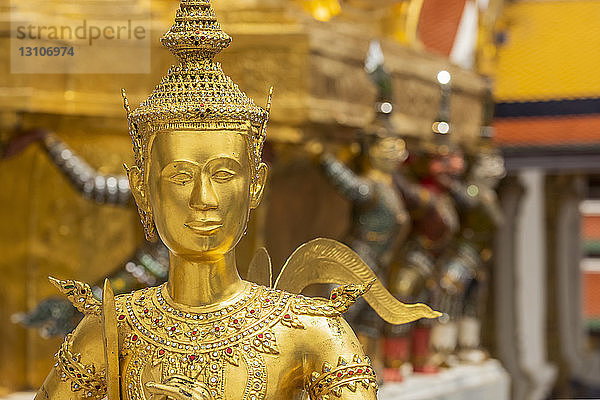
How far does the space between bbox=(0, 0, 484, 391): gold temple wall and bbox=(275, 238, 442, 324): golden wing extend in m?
1.94

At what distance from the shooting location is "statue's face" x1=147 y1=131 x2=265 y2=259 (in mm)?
2285

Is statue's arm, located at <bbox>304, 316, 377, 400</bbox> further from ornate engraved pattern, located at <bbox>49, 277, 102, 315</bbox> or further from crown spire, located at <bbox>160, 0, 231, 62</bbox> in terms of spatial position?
crown spire, located at <bbox>160, 0, 231, 62</bbox>

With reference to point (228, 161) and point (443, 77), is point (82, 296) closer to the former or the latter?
point (228, 161)

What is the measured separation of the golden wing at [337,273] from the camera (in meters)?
2.56

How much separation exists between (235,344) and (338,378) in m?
0.19

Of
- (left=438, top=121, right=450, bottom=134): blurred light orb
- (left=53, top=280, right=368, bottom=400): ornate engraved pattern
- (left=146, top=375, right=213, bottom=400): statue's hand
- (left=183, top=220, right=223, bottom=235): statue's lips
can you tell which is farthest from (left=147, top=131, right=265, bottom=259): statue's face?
(left=438, top=121, right=450, bottom=134): blurred light orb

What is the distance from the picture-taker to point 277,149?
4.78 metres

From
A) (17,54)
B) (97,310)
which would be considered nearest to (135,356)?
(97,310)

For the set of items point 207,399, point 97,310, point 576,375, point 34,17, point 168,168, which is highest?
point 34,17

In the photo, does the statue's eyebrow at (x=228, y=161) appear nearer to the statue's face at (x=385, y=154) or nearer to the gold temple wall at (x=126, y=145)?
the gold temple wall at (x=126, y=145)

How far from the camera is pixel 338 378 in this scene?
2320 millimetres

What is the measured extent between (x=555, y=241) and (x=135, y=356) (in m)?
5.53

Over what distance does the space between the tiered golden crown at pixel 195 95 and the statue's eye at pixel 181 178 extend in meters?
0.08

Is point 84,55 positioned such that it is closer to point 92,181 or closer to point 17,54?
point 17,54
